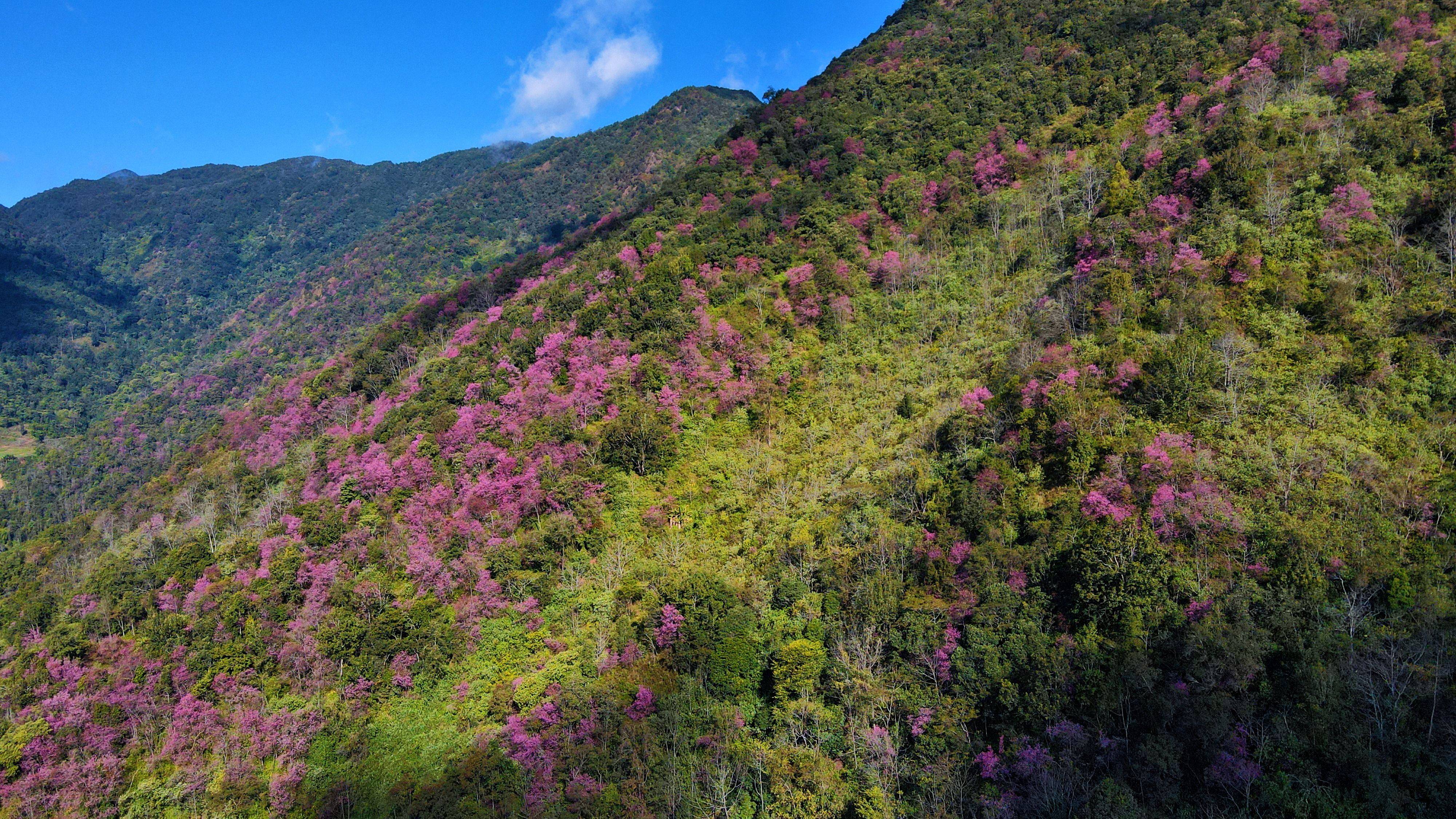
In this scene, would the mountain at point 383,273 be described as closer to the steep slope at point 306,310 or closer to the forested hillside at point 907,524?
the steep slope at point 306,310

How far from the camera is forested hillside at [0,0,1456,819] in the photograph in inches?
1067

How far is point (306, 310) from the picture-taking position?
5394 inches

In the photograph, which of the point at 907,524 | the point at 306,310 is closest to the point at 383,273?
the point at 306,310

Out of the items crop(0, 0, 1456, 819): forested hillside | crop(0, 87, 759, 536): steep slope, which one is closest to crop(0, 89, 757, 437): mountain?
crop(0, 87, 759, 536): steep slope

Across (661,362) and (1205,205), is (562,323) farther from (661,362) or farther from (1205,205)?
(1205,205)

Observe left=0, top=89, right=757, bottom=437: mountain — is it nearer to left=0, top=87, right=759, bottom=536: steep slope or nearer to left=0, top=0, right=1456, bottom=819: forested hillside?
left=0, top=87, right=759, bottom=536: steep slope

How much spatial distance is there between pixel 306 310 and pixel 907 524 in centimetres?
14021

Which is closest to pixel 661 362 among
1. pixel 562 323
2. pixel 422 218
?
pixel 562 323

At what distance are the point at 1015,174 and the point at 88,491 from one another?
130013 millimetres

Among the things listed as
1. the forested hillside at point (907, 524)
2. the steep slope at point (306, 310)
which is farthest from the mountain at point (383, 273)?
the forested hillside at point (907, 524)

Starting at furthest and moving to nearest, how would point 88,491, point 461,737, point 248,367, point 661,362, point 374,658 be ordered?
point 248,367, point 88,491, point 661,362, point 374,658, point 461,737

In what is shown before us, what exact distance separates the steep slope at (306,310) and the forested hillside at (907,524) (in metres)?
44.9

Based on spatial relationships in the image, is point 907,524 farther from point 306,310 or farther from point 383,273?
point 306,310

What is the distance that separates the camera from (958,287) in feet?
179
